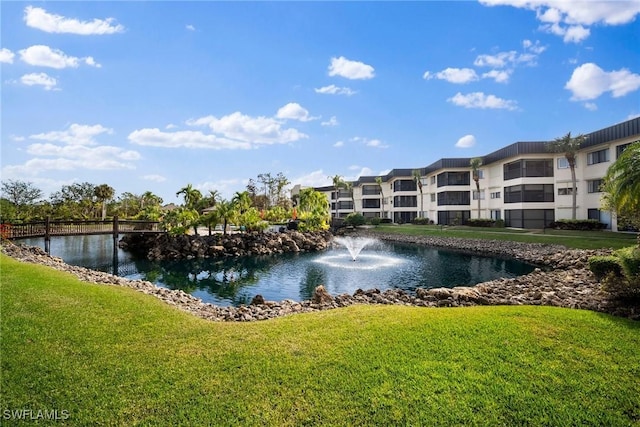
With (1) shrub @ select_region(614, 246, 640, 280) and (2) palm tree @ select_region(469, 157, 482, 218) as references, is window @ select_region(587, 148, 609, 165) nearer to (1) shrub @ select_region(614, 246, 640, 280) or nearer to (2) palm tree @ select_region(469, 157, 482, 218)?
(2) palm tree @ select_region(469, 157, 482, 218)

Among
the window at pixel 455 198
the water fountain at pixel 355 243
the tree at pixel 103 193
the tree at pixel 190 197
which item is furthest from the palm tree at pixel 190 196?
the window at pixel 455 198

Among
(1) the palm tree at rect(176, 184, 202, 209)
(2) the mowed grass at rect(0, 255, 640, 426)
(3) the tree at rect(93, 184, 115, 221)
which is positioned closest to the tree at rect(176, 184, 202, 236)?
(1) the palm tree at rect(176, 184, 202, 209)

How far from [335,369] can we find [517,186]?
40019 mm

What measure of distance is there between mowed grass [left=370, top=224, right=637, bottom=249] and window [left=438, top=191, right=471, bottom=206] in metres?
5.92

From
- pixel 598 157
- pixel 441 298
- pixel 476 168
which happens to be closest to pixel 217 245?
pixel 441 298

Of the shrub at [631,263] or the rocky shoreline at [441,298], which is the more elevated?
the shrub at [631,263]

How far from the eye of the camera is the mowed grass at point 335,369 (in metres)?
5.13

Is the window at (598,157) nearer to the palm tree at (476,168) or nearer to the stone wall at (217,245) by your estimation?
the palm tree at (476,168)

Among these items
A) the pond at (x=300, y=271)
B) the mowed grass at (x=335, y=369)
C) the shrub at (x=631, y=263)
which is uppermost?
the shrub at (x=631, y=263)

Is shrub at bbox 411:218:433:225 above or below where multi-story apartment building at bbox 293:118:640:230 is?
below

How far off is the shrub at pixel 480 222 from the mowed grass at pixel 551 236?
1.40 m

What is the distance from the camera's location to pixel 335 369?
6145mm

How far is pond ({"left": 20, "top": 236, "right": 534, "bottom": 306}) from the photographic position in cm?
2000

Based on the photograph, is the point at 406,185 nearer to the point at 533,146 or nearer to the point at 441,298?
the point at 533,146
